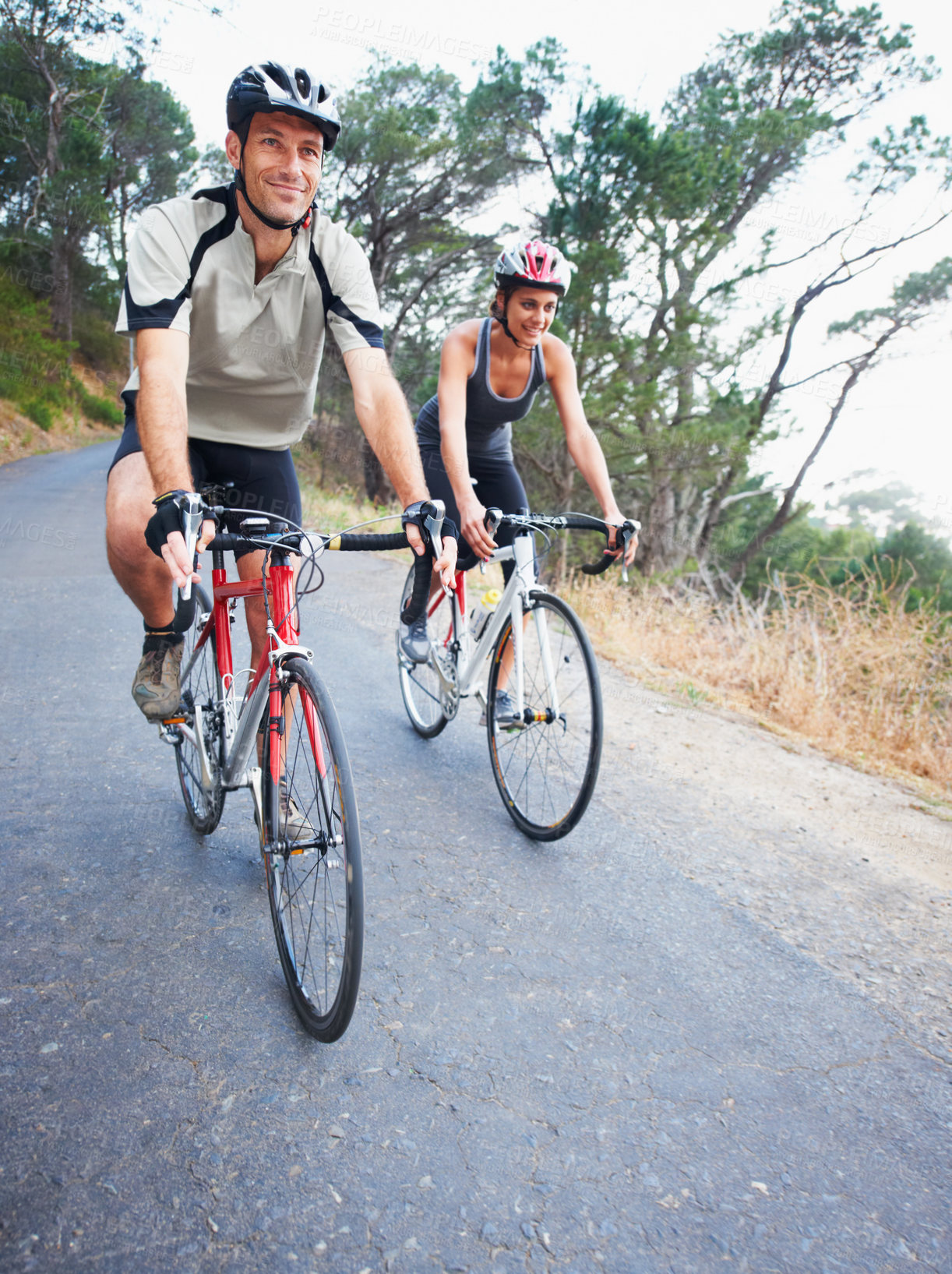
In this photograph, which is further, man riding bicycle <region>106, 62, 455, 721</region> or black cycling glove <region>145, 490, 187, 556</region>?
man riding bicycle <region>106, 62, 455, 721</region>

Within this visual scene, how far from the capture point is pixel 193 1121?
174 centimetres

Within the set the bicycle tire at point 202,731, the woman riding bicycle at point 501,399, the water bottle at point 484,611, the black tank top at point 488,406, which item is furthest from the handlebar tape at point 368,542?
the black tank top at point 488,406

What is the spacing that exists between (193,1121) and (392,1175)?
453 mm

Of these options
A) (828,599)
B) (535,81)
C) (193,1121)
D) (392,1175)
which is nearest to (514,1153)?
(392,1175)

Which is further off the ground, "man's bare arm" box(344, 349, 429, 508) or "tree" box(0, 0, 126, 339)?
"tree" box(0, 0, 126, 339)

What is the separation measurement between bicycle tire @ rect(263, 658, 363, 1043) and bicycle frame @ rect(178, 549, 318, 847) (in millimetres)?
26

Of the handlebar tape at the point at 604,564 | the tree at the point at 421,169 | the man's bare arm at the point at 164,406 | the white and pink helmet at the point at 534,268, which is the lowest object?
the handlebar tape at the point at 604,564

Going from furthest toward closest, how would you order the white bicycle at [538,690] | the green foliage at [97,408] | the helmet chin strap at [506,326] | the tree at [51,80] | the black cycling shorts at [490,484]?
the green foliage at [97,408] < the tree at [51,80] < the black cycling shorts at [490,484] < the helmet chin strap at [506,326] < the white bicycle at [538,690]

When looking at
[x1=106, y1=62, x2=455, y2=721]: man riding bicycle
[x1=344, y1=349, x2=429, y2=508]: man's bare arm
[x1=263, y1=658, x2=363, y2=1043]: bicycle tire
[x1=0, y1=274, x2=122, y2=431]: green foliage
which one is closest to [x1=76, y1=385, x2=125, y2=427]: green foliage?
[x1=0, y1=274, x2=122, y2=431]: green foliage

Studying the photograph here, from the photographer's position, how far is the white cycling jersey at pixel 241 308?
226 cm

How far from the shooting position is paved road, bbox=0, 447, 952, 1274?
61.7 inches

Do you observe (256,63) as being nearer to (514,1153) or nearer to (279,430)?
(279,430)

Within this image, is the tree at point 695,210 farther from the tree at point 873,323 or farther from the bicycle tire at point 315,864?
the bicycle tire at point 315,864

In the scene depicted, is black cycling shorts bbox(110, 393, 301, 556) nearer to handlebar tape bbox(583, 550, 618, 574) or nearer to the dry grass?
handlebar tape bbox(583, 550, 618, 574)
